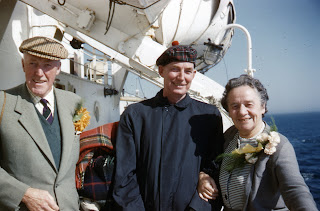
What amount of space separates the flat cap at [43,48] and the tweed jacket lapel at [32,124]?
0.34 m

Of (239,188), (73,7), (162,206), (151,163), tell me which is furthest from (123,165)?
(73,7)

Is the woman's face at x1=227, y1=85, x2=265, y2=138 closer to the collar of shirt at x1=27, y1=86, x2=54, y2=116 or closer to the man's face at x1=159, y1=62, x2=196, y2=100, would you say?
the man's face at x1=159, y1=62, x2=196, y2=100

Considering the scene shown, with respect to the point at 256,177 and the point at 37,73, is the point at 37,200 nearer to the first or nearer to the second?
the point at 37,73

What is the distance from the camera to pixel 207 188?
1986 mm

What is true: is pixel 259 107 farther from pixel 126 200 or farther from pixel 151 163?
pixel 126 200

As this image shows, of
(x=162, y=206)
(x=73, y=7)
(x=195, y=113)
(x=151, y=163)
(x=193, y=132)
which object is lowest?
(x=162, y=206)

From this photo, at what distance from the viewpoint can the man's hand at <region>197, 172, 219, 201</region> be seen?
6.51 ft

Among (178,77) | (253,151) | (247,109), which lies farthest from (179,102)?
(253,151)

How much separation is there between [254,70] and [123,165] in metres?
3.22

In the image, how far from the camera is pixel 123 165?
2.03 m

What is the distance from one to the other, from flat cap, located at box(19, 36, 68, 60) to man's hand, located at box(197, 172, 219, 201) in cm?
141

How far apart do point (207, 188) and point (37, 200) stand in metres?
1.17

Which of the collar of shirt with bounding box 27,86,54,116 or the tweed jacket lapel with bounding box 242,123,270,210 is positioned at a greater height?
the collar of shirt with bounding box 27,86,54,116

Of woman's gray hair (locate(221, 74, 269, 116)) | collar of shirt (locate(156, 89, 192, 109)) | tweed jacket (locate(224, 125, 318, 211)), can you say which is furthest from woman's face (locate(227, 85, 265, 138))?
collar of shirt (locate(156, 89, 192, 109))
